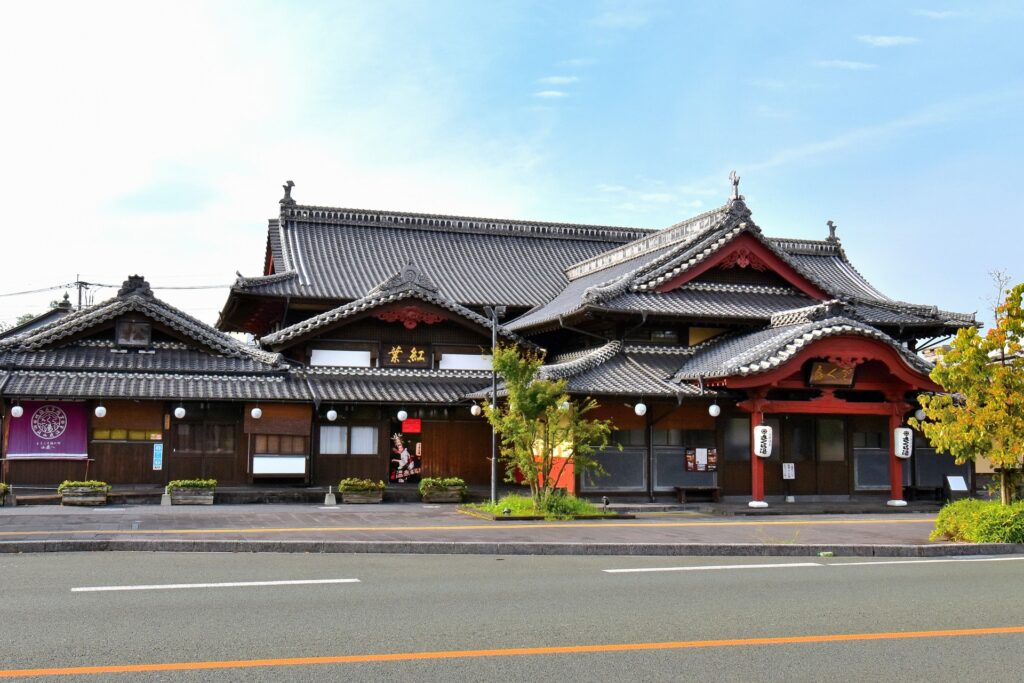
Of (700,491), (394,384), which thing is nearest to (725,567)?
(700,491)

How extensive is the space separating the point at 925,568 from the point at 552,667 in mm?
8306

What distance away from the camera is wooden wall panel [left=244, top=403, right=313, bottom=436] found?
27.1 m

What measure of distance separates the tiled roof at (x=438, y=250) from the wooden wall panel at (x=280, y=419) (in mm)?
4910

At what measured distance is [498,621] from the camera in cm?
915

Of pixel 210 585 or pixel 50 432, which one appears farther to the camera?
pixel 50 432

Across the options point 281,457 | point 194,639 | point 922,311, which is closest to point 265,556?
point 194,639

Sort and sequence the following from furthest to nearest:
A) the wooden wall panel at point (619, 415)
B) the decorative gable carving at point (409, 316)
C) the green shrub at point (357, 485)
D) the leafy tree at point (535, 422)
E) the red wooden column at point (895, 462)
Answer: the decorative gable carving at point (409, 316) < the green shrub at point (357, 485) < the red wooden column at point (895, 462) < the wooden wall panel at point (619, 415) < the leafy tree at point (535, 422)

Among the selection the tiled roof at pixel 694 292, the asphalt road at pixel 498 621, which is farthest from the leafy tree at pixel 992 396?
Answer: the tiled roof at pixel 694 292

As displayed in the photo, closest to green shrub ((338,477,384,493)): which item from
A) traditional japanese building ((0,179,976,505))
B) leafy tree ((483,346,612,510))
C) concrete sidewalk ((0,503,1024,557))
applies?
traditional japanese building ((0,179,976,505))

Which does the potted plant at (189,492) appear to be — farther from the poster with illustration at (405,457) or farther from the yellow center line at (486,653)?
the yellow center line at (486,653)

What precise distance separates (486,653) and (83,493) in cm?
1894

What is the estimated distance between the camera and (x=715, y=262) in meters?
28.7

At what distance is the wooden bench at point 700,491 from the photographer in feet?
82.3

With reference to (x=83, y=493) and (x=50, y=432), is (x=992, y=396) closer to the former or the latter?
(x=83, y=493)
